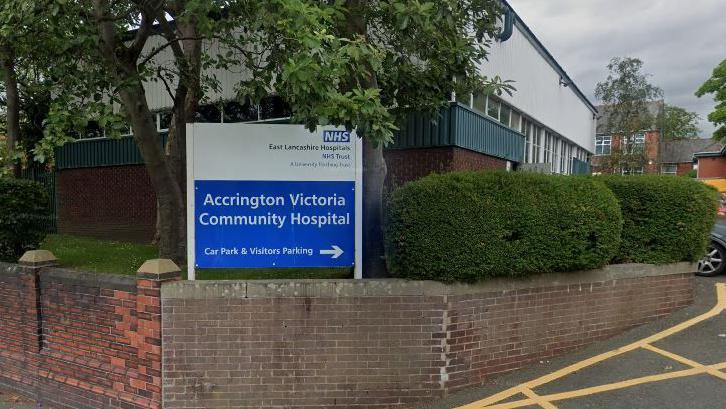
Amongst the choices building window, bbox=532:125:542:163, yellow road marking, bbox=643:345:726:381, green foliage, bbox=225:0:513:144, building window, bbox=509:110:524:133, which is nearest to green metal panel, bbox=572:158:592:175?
building window, bbox=532:125:542:163

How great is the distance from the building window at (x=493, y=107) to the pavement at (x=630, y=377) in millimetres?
6004

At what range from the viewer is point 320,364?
470cm

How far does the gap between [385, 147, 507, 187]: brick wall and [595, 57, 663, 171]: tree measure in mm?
26377

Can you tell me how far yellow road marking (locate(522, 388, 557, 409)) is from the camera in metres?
4.41

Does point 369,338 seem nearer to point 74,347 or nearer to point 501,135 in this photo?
point 74,347

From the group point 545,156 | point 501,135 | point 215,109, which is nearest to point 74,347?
point 215,109

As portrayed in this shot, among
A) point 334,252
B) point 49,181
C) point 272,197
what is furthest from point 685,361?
point 49,181

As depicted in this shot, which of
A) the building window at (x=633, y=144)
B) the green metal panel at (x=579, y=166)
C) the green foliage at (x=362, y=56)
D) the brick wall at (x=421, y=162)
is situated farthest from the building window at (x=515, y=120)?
the building window at (x=633, y=144)

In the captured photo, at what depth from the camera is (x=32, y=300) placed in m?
5.58

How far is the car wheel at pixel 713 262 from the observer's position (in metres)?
8.34

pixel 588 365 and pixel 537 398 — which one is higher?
pixel 588 365

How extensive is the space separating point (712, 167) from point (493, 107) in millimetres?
39324

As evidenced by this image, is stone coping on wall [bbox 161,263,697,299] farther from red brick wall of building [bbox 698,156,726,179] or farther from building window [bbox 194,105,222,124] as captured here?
red brick wall of building [bbox 698,156,726,179]

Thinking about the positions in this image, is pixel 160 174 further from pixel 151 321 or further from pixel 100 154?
pixel 100 154
